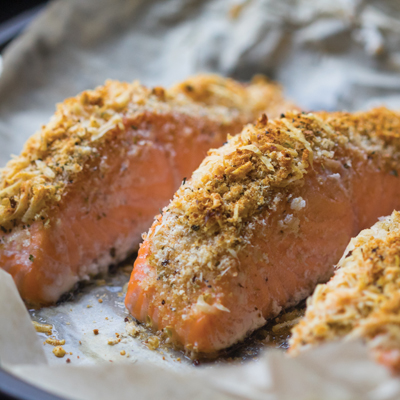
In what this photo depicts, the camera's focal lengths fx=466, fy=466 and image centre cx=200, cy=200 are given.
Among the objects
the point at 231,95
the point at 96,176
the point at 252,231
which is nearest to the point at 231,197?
the point at 252,231

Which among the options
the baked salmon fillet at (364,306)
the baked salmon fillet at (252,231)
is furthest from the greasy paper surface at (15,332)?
the baked salmon fillet at (364,306)

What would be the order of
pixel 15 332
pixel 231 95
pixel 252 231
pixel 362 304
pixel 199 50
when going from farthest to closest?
pixel 199 50 < pixel 231 95 < pixel 252 231 < pixel 15 332 < pixel 362 304

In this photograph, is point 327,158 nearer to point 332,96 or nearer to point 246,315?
point 246,315

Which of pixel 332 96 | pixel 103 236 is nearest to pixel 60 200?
pixel 103 236

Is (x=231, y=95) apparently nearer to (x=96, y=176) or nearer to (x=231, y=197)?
(x=96, y=176)

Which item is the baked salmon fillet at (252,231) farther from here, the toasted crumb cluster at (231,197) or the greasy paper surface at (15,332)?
the greasy paper surface at (15,332)
